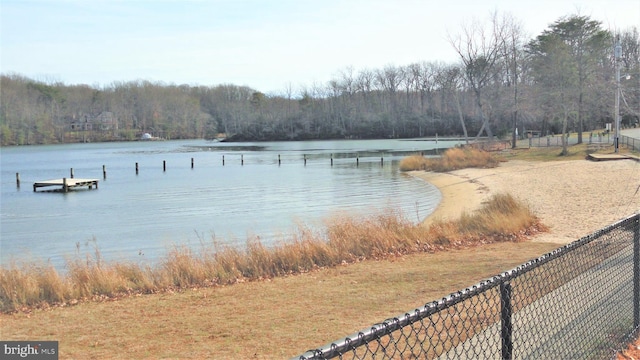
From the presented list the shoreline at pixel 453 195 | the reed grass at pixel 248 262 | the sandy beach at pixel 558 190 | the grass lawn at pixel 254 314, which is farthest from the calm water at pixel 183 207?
the grass lawn at pixel 254 314

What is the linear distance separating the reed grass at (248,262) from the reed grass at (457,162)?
3369cm

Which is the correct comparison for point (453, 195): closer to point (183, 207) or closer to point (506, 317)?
point (183, 207)

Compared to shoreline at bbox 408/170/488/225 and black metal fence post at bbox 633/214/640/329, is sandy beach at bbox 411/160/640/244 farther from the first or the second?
black metal fence post at bbox 633/214/640/329

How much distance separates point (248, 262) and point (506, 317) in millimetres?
10042

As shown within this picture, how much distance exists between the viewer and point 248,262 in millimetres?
13570

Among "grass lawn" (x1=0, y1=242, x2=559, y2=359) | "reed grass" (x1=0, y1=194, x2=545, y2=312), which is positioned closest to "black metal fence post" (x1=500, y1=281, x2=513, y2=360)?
"grass lawn" (x1=0, y1=242, x2=559, y2=359)

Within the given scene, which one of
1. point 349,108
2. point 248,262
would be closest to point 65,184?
point 248,262

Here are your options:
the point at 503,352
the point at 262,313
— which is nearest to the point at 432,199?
the point at 262,313

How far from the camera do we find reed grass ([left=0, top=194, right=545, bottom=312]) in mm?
11914

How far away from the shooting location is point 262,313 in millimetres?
9820

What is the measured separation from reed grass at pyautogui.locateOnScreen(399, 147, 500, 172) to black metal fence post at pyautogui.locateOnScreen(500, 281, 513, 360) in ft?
153

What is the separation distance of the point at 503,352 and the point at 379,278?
8.00 m

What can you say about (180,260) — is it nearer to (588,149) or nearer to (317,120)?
(588,149)

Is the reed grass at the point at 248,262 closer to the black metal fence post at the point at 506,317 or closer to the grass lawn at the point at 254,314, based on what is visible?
the grass lawn at the point at 254,314
